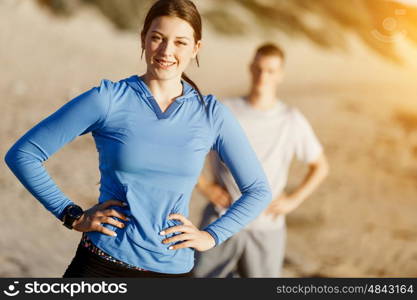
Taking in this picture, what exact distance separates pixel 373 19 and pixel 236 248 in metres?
19.9

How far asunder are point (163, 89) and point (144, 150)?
263 mm

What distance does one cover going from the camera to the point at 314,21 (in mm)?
21953

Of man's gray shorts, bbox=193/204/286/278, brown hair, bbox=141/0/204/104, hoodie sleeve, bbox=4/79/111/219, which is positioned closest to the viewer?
hoodie sleeve, bbox=4/79/111/219

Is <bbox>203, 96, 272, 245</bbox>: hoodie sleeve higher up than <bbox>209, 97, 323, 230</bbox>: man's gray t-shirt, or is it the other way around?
<bbox>209, 97, 323, 230</bbox>: man's gray t-shirt

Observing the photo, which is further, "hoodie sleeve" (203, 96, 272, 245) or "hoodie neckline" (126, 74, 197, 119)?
"hoodie sleeve" (203, 96, 272, 245)

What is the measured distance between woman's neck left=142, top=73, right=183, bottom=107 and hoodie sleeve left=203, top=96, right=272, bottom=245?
20 cm

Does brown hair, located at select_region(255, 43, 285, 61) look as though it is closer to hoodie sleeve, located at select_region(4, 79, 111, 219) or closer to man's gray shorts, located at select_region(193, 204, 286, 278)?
man's gray shorts, located at select_region(193, 204, 286, 278)

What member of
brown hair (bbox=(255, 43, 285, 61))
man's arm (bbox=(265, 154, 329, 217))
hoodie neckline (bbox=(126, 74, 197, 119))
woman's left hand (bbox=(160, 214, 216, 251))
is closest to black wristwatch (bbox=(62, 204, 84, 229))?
woman's left hand (bbox=(160, 214, 216, 251))

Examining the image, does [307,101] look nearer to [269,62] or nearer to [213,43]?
[213,43]

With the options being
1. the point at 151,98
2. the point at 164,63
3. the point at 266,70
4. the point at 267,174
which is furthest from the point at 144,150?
the point at 266,70

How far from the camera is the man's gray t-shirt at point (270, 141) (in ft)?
12.8

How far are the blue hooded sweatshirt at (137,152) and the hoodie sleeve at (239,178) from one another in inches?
Result: 3.2

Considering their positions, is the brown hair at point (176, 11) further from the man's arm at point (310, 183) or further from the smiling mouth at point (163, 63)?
the man's arm at point (310, 183)

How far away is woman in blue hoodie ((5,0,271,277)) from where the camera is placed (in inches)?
86.6
